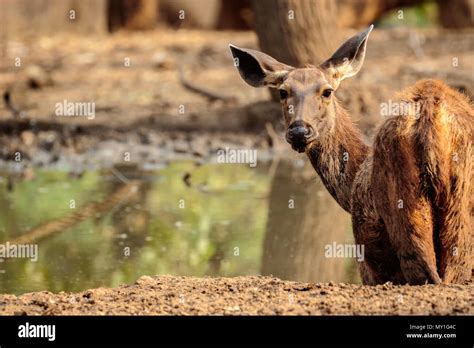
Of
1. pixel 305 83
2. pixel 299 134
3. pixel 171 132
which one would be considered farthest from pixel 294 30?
pixel 299 134

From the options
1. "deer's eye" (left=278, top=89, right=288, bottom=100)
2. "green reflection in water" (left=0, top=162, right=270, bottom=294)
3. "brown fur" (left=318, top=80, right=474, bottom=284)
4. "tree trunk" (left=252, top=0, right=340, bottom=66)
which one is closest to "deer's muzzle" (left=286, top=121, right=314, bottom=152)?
"deer's eye" (left=278, top=89, right=288, bottom=100)

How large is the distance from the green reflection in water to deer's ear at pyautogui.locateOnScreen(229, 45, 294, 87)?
191cm

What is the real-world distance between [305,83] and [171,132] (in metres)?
7.84

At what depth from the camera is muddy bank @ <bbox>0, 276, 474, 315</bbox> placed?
716cm

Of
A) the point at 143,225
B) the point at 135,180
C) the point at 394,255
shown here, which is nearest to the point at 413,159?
the point at 394,255

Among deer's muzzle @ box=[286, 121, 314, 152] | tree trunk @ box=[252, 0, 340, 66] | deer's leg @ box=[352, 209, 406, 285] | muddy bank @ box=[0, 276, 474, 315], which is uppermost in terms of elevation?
tree trunk @ box=[252, 0, 340, 66]

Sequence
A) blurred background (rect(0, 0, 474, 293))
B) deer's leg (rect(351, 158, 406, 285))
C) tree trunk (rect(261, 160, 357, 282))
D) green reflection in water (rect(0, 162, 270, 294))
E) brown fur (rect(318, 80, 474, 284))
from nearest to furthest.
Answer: brown fur (rect(318, 80, 474, 284)), deer's leg (rect(351, 158, 406, 285)), green reflection in water (rect(0, 162, 270, 294)), tree trunk (rect(261, 160, 357, 282)), blurred background (rect(0, 0, 474, 293))

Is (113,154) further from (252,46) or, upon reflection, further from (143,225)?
(252,46)

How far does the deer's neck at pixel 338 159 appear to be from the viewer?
360 inches

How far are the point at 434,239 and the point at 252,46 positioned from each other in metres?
14.1

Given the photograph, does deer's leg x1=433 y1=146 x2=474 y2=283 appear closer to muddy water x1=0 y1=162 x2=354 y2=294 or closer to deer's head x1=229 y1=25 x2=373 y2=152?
deer's head x1=229 y1=25 x2=373 y2=152

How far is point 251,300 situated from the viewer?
25.3ft

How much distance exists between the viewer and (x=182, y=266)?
35.2ft

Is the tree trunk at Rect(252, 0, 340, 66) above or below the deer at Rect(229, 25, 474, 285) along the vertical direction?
above
